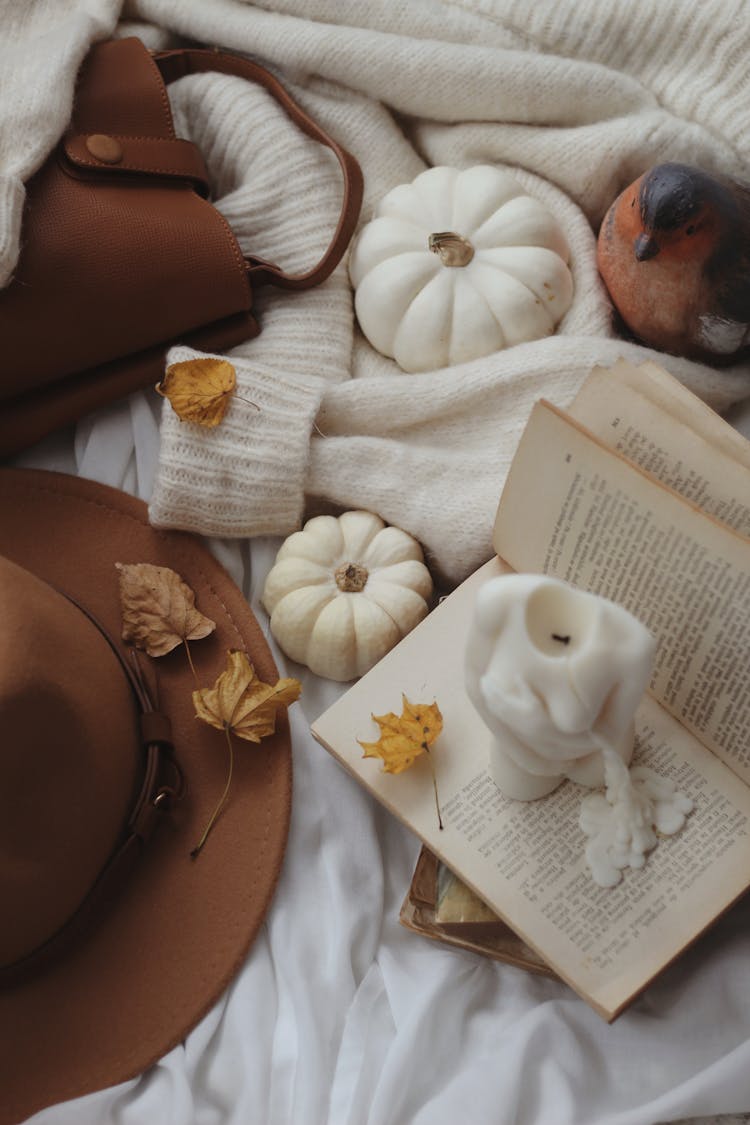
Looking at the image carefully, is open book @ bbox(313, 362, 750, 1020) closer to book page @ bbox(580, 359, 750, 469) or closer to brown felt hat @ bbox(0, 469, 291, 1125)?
book page @ bbox(580, 359, 750, 469)

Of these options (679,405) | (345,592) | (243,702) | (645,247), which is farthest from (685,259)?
(243,702)

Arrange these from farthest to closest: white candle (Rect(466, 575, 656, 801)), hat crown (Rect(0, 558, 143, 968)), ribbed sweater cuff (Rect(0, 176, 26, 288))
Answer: ribbed sweater cuff (Rect(0, 176, 26, 288)) < hat crown (Rect(0, 558, 143, 968)) < white candle (Rect(466, 575, 656, 801))

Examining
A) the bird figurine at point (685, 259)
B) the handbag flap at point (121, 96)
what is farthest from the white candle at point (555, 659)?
the handbag flap at point (121, 96)

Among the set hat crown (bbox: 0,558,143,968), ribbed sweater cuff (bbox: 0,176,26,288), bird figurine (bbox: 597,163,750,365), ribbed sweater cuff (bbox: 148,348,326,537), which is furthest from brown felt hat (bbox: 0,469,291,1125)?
bird figurine (bbox: 597,163,750,365)

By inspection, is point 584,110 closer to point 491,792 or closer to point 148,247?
point 148,247

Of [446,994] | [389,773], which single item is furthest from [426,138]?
[446,994]

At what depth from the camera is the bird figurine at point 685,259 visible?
78cm

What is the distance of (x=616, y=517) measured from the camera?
0.67 metres

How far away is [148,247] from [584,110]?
0.46m

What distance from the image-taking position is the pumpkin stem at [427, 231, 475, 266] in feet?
2.85

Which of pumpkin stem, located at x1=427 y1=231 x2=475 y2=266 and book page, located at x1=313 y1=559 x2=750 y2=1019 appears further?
pumpkin stem, located at x1=427 y1=231 x2=475 y2=266

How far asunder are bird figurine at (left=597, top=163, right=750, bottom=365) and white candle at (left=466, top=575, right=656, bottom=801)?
0.40 meters

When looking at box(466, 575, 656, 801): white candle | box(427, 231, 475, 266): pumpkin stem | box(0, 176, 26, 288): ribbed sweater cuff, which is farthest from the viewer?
box(427, 231, 475, 266): pumpkin stem

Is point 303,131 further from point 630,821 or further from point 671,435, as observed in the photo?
point 630,821
